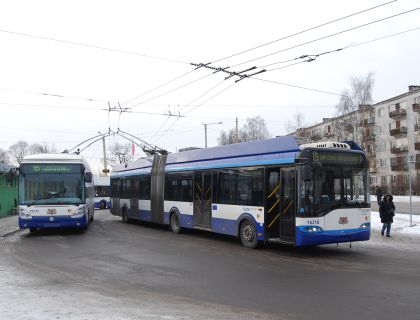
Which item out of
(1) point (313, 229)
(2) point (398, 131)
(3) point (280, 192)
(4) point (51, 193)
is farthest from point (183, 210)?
(2) point (398, 131)

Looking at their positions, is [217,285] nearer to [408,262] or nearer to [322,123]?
[408,262]

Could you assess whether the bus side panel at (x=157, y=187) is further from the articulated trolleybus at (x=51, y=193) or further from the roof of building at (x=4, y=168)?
the roof of building at (x=4, y=168)

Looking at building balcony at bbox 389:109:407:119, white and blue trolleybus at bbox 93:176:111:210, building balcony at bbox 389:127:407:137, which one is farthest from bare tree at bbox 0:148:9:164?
building balcony at bbox 389:109:407:119

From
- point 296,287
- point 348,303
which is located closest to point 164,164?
point 296,287

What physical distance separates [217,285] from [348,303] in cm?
256

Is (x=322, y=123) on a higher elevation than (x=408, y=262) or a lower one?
higher

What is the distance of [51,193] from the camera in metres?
18.9

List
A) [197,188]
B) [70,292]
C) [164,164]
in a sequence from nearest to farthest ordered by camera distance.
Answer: [70,292] < [197,188] < [164,164]

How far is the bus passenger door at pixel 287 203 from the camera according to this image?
1305cm

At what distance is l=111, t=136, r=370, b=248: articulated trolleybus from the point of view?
1277 centimetres

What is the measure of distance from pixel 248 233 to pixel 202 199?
127 inches

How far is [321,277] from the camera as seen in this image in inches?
390

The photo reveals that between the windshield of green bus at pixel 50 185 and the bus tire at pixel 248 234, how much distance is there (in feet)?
23.4

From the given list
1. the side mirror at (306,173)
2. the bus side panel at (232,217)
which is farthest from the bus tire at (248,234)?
the side mirror at (306,173)
